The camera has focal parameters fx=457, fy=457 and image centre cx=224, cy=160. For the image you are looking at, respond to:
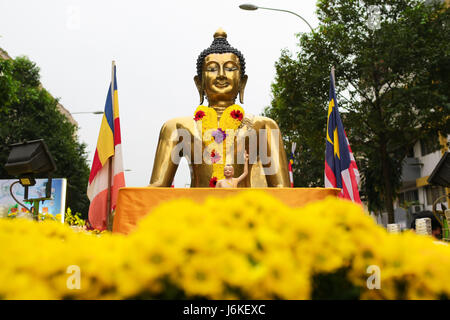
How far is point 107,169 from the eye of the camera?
6.53 metres

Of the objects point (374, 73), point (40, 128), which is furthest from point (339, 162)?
point (40, 128)

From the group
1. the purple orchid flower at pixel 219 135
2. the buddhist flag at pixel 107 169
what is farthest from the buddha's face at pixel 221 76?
the buddhist flag at pixel 107 169

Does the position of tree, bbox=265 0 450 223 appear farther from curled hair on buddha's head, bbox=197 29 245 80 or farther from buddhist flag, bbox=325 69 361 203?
curled hair on buddha's head, bbox=197 29 245 80

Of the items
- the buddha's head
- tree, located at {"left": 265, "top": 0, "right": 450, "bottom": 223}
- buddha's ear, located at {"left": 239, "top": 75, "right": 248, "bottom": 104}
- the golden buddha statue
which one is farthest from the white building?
the golden buddha statue

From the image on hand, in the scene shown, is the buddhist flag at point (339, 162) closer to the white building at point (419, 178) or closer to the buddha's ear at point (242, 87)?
the buddha's ear at point (242, 87)

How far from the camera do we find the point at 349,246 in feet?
3.22

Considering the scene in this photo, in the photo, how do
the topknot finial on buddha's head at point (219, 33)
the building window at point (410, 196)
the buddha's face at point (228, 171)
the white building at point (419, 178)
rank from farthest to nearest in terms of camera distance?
the building window at point (410, 196) → the white building at point (419, 178) → the topknot finial on buddha's head at point (219, 33) → the buddha's face at point (228, 171)

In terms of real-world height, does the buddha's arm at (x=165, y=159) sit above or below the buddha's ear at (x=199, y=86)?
below

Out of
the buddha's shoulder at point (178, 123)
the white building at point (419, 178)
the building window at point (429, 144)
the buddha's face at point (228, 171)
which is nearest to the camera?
the buddha's face at point (228, 171)

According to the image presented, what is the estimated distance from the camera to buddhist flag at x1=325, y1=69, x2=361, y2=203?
24.9ft

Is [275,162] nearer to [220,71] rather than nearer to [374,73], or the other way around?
[220,71]

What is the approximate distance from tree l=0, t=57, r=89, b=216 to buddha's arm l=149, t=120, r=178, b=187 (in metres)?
19.3

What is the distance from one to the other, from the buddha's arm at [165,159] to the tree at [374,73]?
937 cm

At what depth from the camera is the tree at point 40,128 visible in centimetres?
2324
